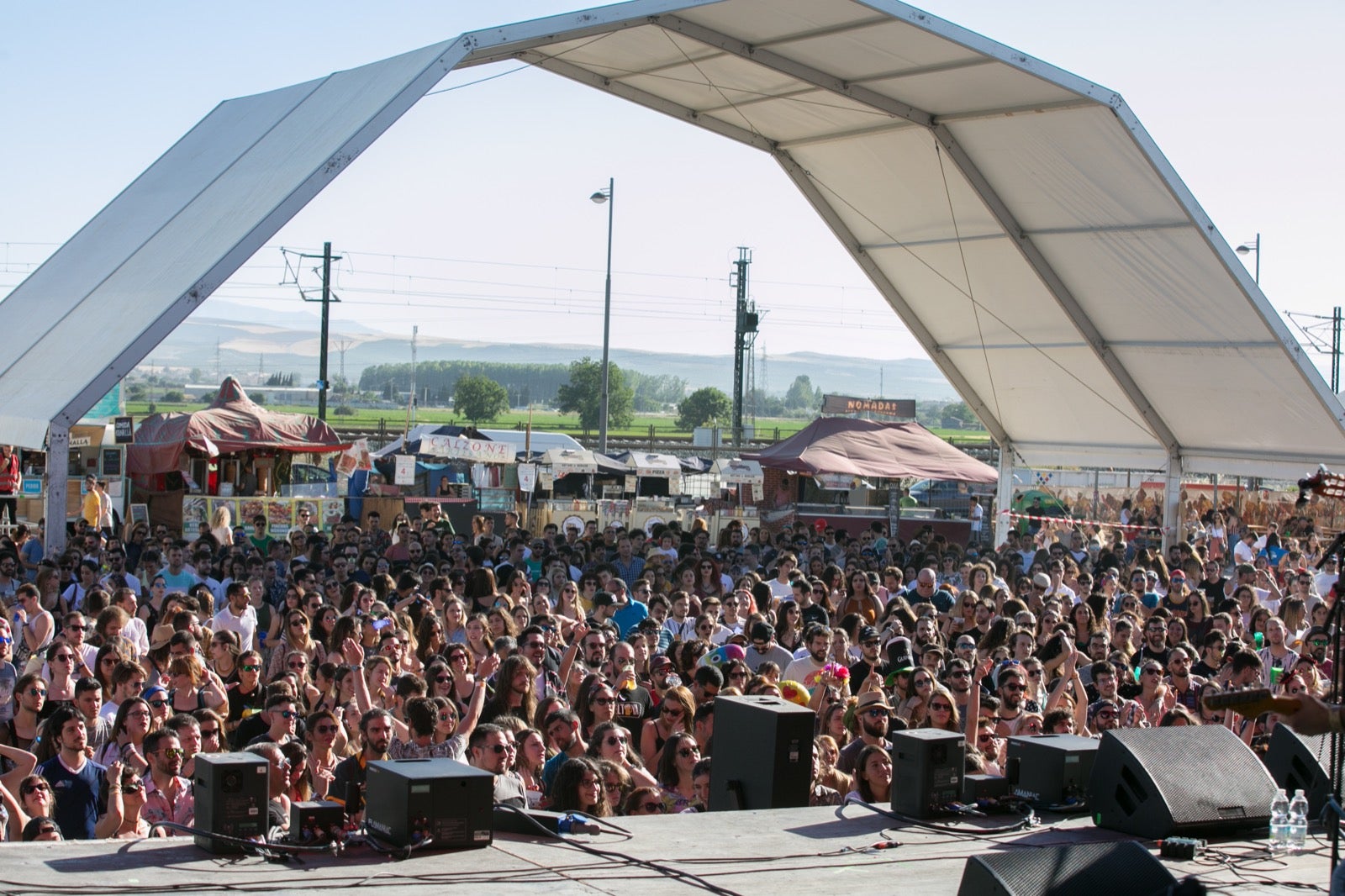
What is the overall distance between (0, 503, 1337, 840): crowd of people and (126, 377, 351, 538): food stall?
372cm

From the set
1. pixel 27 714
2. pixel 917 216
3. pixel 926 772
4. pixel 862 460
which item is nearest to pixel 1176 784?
pixel 926 772

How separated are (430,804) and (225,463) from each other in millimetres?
20739

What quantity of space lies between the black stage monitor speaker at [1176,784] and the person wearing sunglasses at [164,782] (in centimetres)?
398

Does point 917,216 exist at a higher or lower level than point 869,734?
higher

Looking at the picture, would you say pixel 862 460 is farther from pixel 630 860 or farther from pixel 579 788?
pixel 630 860

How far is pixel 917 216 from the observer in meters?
18.5

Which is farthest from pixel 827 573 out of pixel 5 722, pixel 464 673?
pixel 5 722

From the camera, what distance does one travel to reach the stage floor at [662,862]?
14.5 ft

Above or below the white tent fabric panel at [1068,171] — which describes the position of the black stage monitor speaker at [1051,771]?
below

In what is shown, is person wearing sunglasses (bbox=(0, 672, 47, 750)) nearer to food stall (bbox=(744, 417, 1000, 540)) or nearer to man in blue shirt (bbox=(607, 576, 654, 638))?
man in blue shirt (bbox=(607, 576, 654, 638))

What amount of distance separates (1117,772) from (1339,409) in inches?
481

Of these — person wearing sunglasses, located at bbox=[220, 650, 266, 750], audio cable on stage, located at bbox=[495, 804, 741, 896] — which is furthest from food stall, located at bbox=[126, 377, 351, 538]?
audio cable on stage, located at bbox=[495, 804, 741, 896]

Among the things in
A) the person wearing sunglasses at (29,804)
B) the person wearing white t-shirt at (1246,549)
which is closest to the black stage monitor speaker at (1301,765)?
the person wearing sunglasses at (29,804)

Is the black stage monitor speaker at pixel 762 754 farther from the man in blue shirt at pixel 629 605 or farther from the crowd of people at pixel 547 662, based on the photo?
the man in blue shirt at pixel 629 605
